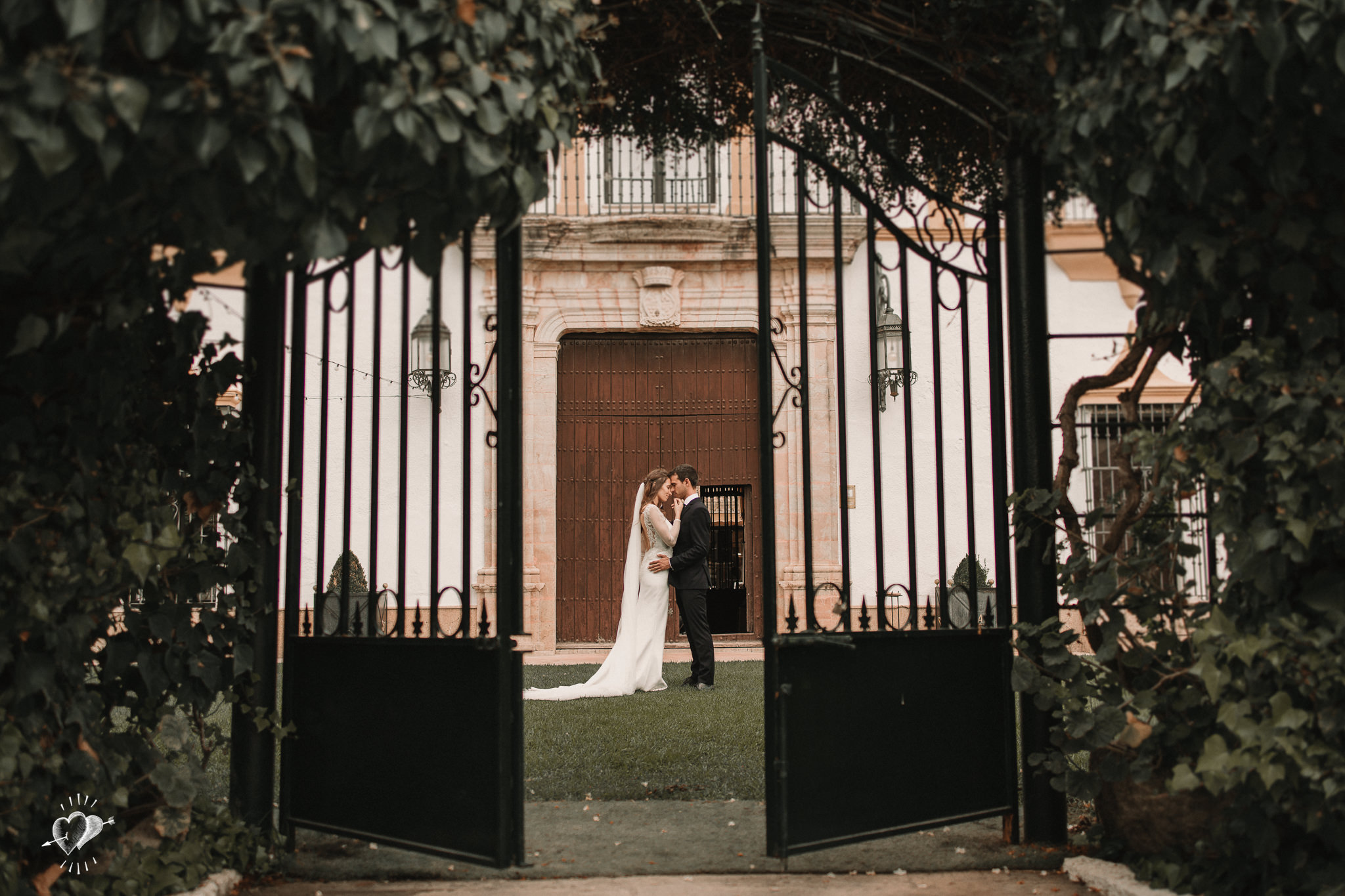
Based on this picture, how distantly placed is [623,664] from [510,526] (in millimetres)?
5704

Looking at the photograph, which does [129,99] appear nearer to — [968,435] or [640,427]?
[968,435]

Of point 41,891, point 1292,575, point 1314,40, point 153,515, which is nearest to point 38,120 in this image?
point 153,515

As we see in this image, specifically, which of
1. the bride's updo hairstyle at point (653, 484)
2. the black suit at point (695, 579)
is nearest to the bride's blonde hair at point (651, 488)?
the bride's updo hairstyle at point (653, 484)

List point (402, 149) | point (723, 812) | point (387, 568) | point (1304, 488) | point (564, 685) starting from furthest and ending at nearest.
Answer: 1. point (387, 568)
2. point (564, 685)
3. point (723, 812)
4. point (1304, 488)
5. point (402, 149)

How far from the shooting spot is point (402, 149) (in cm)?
242

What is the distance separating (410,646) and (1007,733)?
84.3 inches

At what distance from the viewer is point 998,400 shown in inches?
172

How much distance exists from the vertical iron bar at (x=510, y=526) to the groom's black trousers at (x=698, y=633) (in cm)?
545

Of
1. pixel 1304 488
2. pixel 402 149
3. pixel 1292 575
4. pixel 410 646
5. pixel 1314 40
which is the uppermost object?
pixel 1314 40

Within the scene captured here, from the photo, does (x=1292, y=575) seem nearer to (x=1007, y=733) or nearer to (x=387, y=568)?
(x=1007, y=733)

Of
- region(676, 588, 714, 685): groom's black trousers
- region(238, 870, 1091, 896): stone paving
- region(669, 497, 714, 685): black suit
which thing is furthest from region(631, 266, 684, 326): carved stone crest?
region(238, 870, 1091, 896): stone paving

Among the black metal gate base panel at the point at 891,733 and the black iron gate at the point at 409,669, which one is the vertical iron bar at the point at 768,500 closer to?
the black metal gate base panel at the point at 891,733

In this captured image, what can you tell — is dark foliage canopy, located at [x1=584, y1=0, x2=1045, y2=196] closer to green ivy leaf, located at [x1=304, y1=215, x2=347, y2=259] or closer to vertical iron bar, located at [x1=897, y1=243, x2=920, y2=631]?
vertical iron bar, located at [x1=897, y1=243, x2=920, y2=631]

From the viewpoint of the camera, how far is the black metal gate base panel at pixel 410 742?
3.65 metres
